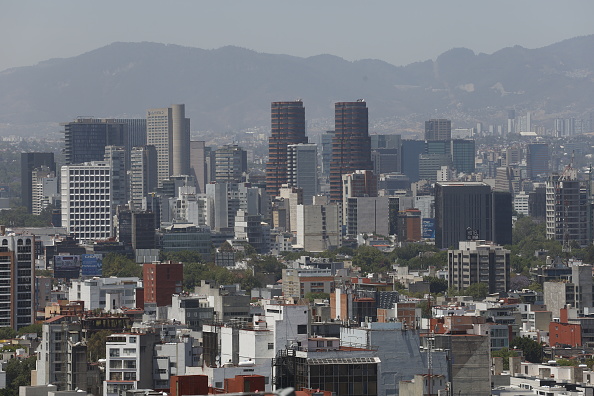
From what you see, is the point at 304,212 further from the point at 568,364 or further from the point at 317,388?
the point at 317,388

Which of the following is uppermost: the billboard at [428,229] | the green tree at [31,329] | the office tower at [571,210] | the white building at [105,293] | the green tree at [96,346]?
the office tower at [571,210]

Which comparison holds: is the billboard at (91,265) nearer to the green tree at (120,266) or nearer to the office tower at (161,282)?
the green tree at (120,266)

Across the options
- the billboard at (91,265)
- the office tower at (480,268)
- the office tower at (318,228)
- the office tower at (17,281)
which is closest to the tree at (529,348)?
the office tower at (17,281)

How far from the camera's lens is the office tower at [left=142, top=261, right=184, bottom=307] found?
96062mm

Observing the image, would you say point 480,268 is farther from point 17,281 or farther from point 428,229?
point 428,229

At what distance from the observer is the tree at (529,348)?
6744cm

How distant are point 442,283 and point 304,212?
217 feet

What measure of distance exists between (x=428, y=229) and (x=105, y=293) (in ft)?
328

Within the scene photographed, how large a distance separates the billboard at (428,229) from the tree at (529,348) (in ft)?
395

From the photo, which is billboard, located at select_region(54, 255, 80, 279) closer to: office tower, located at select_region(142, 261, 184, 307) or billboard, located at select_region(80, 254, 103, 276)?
billboard, located at select_region(80, 254, 103, 276)

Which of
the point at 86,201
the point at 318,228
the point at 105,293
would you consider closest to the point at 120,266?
the point at 105,293

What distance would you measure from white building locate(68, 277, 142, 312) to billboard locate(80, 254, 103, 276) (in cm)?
2335

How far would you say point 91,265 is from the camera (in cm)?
12656

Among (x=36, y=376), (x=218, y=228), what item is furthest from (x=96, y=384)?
(x=218, y=228)
